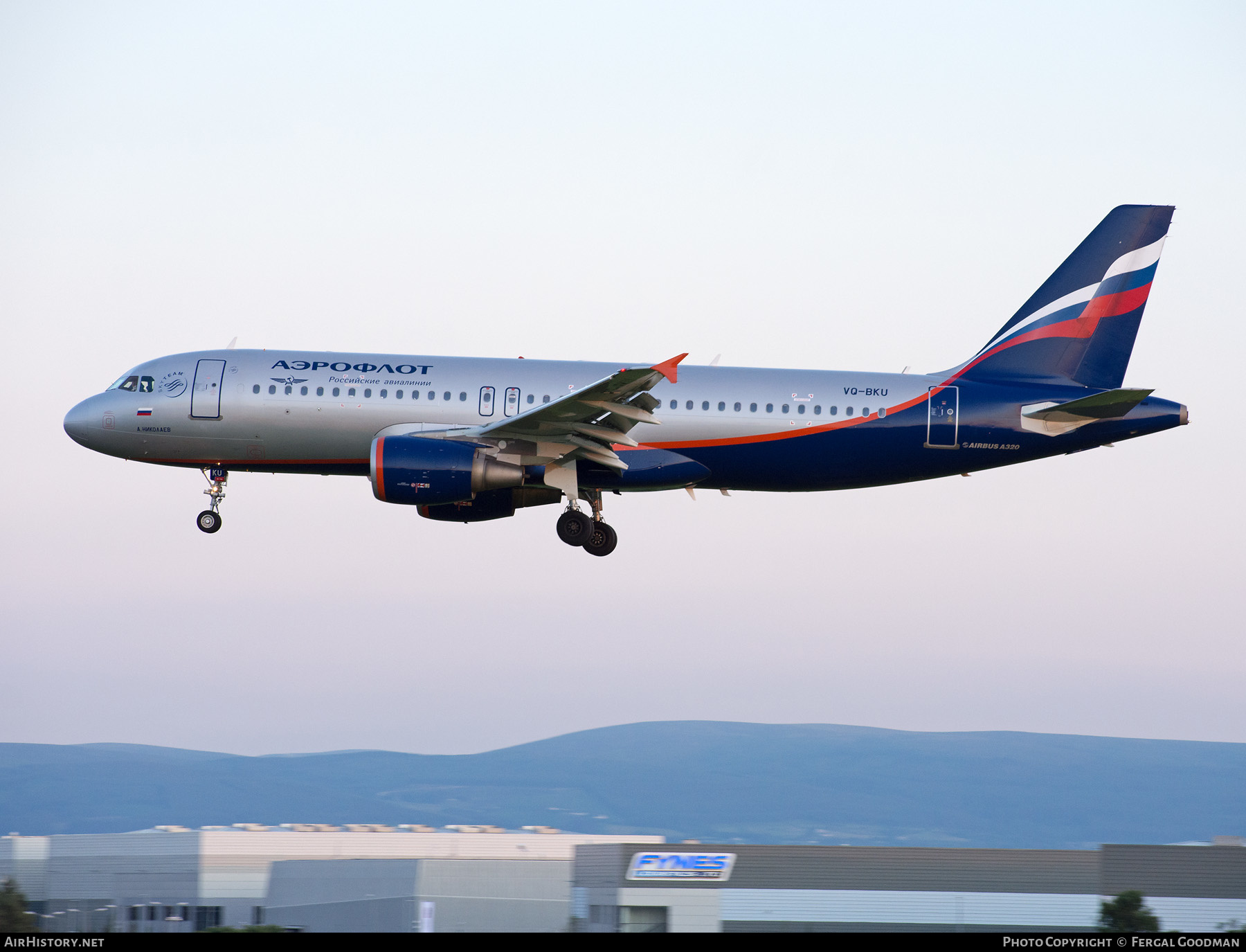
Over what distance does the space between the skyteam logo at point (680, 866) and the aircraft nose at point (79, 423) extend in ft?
61.6

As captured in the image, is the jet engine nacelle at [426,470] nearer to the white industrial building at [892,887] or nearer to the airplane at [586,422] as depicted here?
the airplane at [586,422]

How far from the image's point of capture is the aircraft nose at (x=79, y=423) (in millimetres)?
33438

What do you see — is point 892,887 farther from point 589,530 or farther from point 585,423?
point 585,423

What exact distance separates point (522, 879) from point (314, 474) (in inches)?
519

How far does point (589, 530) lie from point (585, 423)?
3.97 metres

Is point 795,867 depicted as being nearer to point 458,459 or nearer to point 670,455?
point 670,455

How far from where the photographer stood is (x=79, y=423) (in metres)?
33.5

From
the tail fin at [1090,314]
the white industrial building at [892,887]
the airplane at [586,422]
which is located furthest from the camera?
the white industrial building at [892,887]

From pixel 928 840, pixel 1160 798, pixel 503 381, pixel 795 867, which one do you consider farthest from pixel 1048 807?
pixel 503 381

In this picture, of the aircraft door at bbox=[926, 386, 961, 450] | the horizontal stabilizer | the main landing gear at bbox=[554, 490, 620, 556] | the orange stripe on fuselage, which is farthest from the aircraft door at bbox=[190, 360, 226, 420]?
the horizontal stabilizer

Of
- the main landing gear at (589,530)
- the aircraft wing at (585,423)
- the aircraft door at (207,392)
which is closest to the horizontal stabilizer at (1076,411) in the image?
the aircraft wing at (585,423)

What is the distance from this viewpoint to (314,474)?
32.9 metres

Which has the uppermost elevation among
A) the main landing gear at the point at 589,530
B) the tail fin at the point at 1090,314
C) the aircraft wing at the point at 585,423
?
the tail fin at the point at 1090,314

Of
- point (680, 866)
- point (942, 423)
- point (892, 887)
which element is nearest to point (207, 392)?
point (942, 423)
